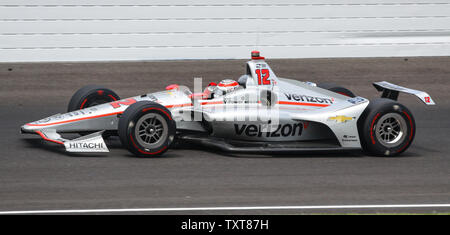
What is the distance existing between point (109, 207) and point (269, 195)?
5.23ft

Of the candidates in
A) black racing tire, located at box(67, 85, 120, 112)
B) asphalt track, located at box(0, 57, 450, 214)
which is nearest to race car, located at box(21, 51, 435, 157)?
asphalt track, located at box(0, 57, 450, 214)

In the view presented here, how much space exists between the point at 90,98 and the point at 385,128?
13.2ft

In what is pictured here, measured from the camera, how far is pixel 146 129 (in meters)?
8.76

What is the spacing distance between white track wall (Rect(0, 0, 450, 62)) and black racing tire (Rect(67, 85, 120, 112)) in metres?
4.98

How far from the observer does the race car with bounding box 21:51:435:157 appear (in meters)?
9.03

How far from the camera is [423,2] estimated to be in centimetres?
1625

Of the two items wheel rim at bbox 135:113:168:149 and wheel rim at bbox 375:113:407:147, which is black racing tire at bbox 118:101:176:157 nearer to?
wheel rim at bbox 135:113:168:149

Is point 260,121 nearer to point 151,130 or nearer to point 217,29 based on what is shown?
point 151,130

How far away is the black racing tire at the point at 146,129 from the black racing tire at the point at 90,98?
151 cm

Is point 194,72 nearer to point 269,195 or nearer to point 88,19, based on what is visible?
point 88,19

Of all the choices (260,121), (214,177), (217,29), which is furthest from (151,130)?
(217,29)

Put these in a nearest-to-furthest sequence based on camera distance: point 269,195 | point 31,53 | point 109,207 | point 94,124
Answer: point 109,207 → point 269,195 → point 94,124 → point 31,53

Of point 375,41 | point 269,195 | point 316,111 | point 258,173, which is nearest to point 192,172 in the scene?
point 258,173

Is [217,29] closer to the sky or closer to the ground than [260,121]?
closer to the sky
